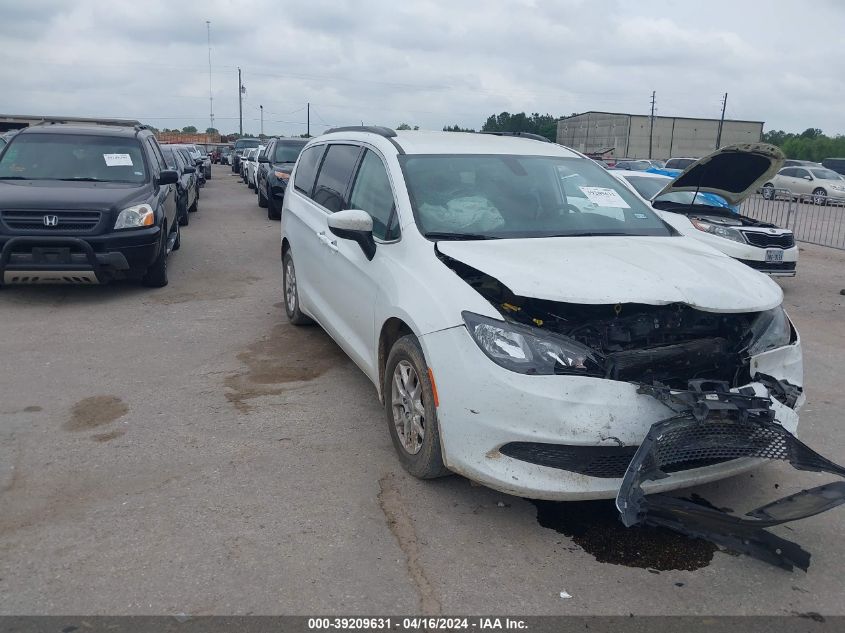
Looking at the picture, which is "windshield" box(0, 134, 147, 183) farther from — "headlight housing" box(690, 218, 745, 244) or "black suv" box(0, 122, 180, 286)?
"headlight housing" box(690, 218, 745, 244)

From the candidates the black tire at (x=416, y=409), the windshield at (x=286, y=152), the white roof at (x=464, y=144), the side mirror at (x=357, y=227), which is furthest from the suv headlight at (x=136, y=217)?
the windshield at (x=286, y=152)

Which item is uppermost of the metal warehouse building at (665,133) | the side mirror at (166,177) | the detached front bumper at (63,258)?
the metal warehouse building at (665,133)

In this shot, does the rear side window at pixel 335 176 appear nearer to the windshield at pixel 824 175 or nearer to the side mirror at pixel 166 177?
the side mirror at pixel 166 177

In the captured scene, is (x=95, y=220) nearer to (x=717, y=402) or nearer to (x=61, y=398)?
(x=61, y=398)

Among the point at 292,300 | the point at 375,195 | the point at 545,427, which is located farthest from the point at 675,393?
the point at 292,300

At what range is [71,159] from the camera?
9070mm

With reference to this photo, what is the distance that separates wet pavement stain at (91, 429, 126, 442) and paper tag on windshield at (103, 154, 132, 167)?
539cm

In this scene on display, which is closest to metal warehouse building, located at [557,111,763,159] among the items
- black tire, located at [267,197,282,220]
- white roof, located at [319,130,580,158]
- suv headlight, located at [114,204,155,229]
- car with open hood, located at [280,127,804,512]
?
black tire, located at [267,197,282,220]

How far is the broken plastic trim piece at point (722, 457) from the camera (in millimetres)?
3309

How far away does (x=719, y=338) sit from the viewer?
3844 mm

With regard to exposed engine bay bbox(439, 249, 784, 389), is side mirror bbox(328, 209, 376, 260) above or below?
above

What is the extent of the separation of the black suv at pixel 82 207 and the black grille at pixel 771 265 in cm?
737

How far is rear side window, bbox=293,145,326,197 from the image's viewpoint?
6621 mm

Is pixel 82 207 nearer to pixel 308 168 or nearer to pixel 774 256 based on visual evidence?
pixel 308 168
